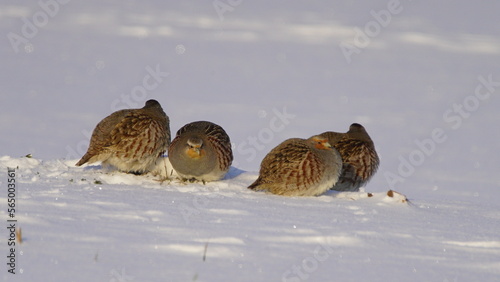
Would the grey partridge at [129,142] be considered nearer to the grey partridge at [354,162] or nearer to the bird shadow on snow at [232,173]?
the bird shadow on snow at [232,173]

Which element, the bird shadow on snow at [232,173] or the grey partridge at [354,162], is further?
the bird shadow on snow at [232,173]

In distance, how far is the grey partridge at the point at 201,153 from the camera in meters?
6.89

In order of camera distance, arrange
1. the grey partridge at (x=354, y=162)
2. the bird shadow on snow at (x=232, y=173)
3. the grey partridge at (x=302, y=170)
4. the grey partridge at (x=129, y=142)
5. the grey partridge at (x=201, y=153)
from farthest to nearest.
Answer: the bird shadow on snow at (x=232, y=173)
the grey partridge at (x=354, y=162)
the grey partridge at (x=129, y=142)
the grey partridge at (x=201, y=153)
the grey partridge at (x=302, y=170)

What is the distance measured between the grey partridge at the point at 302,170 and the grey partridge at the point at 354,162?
0.59 metres

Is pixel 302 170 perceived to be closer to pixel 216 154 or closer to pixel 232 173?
pixel 216 154

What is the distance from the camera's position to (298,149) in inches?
264

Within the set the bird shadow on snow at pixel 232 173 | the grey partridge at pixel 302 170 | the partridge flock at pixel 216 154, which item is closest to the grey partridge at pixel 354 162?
the partridge flock at pixel 216 154

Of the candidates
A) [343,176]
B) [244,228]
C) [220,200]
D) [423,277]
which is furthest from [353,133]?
[423,277]

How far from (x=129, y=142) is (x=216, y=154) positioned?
91 cm

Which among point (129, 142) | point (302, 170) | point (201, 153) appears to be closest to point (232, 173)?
point (201, 153)

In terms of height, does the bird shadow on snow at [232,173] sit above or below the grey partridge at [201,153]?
below

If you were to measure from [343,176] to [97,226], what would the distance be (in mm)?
3673

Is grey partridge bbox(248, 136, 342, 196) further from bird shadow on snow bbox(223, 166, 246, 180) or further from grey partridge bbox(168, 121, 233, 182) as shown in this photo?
bird shadow on snow bbox(223, 166, 246, 180)

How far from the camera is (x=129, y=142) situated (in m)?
7.20
